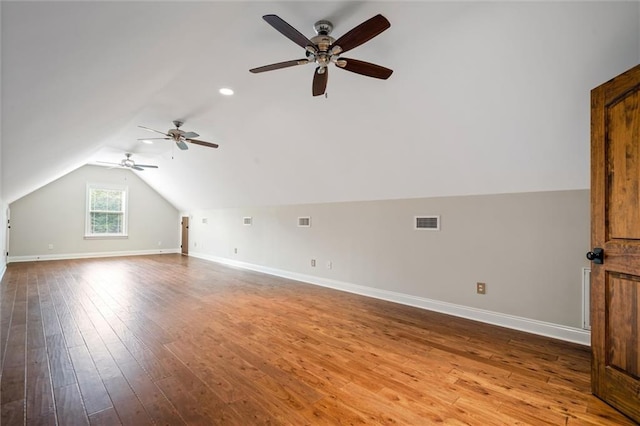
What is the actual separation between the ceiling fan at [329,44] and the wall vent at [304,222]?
3325 mm

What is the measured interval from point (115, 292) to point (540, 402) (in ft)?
18.1

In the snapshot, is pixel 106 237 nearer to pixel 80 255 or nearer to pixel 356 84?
pixel 80 255

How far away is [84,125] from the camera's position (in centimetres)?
304

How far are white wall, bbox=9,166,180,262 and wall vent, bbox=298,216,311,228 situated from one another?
21.3 feet

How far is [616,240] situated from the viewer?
1888mm

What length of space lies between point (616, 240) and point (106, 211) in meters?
11.1

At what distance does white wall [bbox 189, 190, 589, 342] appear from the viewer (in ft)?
9.73

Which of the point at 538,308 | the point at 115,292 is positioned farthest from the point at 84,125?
the point at 538,308

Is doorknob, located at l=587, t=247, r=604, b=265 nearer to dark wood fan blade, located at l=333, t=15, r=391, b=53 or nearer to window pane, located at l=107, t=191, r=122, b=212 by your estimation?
dark wood fan blade, located at l=333, t=15, r=391, b=53

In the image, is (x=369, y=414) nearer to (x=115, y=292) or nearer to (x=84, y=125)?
(x=84, y=125)

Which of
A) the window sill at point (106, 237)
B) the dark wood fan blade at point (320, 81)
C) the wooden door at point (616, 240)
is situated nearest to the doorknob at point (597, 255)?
the wooden door at point (616, 240)

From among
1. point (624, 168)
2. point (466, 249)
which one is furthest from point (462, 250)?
point (624, 168)

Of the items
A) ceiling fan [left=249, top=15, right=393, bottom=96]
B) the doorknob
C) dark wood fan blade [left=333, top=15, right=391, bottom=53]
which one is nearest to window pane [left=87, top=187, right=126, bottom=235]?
ceiling fan [left=249, top=15, right=393, bottom=96]

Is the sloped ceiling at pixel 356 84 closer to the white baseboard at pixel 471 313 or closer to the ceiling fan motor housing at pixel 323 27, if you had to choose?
the ceiling fan motor housing at pixel 323 27
